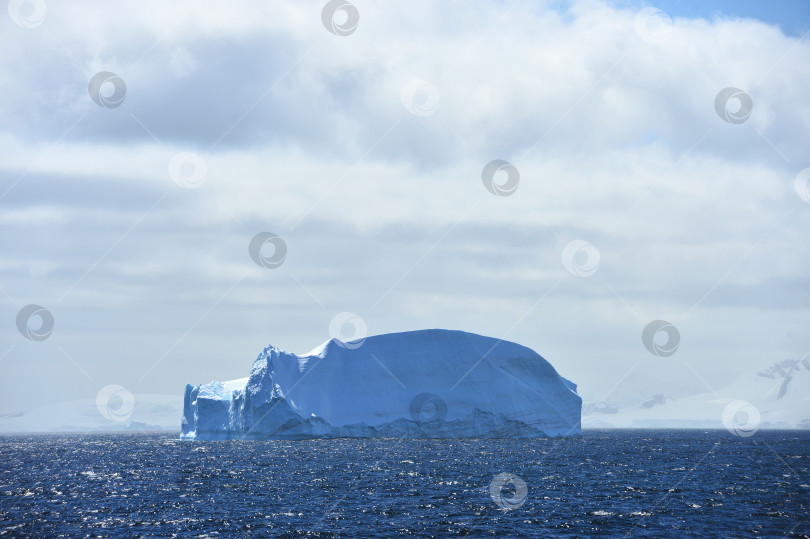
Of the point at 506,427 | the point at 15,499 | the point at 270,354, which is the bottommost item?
the point at 15,499

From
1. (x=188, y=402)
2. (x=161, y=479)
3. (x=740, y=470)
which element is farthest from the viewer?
(x=188, y=402)

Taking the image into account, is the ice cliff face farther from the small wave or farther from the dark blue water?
the small wave

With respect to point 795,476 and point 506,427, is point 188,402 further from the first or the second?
point 795,476

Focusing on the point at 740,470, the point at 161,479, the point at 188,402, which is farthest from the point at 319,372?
the point at 740,470

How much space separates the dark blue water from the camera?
→ 89.6ft

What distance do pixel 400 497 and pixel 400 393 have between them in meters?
40.7

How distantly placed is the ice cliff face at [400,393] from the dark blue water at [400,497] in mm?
13521

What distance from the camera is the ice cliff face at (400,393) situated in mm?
73188

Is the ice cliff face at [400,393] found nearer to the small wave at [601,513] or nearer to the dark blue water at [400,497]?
the dark blue water at [400,497]

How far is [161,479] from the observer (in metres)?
44.6

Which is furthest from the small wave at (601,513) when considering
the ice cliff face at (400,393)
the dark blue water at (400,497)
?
the ice cliff face at (400,393)

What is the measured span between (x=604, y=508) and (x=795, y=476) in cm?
2159

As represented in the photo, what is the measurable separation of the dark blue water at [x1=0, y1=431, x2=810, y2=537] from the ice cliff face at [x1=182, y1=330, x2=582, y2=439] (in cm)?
1352

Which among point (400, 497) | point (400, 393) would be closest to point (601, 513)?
point (400, 497)
